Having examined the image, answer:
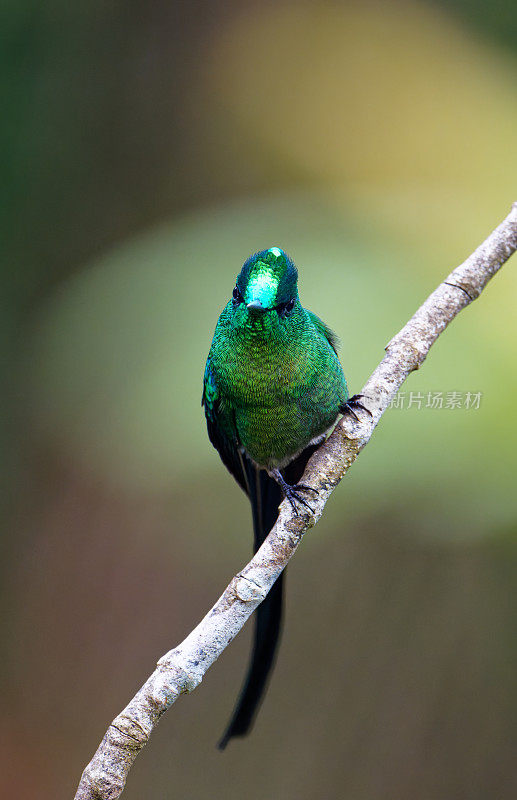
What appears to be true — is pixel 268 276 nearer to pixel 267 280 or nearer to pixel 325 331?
pixel 267 280

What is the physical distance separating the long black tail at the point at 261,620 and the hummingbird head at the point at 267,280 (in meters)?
0.40

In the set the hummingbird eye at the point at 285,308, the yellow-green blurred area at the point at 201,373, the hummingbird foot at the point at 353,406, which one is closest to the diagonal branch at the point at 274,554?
the hummingbird foot at the point at 353,406

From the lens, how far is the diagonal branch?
0.84m

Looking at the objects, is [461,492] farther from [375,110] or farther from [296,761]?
[375,110]

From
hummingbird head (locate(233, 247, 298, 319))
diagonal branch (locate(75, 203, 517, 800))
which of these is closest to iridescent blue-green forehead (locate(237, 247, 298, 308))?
hummingbird head (locate(233, 247, 298, 319))

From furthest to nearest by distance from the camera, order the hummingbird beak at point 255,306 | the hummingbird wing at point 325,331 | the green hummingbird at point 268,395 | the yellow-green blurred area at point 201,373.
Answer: the yellow-green blurred area at point 201,373
the hummingbird wing at point 325,331
the green hummingbird at point 268,395
the hummingbird beak at point 255,306

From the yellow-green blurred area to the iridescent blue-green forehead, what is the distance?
48 centimetres

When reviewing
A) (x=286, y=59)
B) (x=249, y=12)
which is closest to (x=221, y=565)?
(x=286, y=59)

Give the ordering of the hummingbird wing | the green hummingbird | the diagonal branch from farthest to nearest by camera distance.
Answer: the hummingbird wing, the green hummingbird, the diagonal branch

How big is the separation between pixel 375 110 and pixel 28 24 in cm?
118

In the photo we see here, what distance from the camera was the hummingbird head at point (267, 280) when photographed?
105cm

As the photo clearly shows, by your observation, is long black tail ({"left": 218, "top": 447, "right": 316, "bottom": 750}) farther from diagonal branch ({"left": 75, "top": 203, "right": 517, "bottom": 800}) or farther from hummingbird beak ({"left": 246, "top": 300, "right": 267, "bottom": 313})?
hummingbird beak ({"left": 246, "top": 300, "right": 267, "bottom": 313})

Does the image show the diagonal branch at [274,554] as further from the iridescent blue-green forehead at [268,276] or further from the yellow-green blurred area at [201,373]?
the yellow-green blurred area at [201,373]

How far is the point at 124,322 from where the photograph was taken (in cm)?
207
